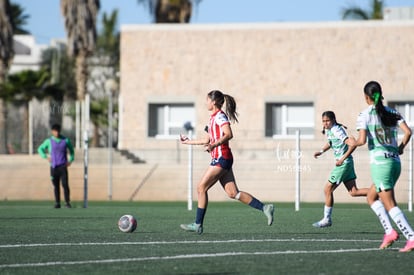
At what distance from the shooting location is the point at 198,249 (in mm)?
11586

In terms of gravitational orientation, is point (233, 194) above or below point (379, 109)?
below

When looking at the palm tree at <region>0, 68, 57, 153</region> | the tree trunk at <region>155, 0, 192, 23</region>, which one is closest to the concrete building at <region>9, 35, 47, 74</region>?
the palm tree at <region>0, 68, 57, 153</region>

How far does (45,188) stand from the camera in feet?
114

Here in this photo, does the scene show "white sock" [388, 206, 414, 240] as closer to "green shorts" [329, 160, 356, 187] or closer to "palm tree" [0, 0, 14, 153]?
"green shorts" [329, 160, 356, 187]

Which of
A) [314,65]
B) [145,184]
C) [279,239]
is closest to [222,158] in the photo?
[279,239]

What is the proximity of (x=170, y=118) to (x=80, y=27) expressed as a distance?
805cm

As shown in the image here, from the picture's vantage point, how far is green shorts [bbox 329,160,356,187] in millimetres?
16734

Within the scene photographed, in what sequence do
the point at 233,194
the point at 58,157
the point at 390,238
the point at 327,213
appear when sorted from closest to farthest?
the point at 390,238
the point at 233,194
the point at 327,213
the point at 58,157

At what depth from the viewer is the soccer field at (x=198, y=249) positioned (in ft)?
31.9

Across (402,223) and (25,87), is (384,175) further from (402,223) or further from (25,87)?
(25,87)

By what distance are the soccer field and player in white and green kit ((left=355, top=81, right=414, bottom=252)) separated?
426 millimetres

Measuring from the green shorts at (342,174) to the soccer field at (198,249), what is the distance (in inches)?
30.4

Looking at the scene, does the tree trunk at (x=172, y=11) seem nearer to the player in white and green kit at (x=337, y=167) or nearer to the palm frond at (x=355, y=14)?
the palm frond at (x=355, y=14)

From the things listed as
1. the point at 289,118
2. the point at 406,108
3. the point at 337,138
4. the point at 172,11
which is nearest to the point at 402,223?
the point at 337,138
